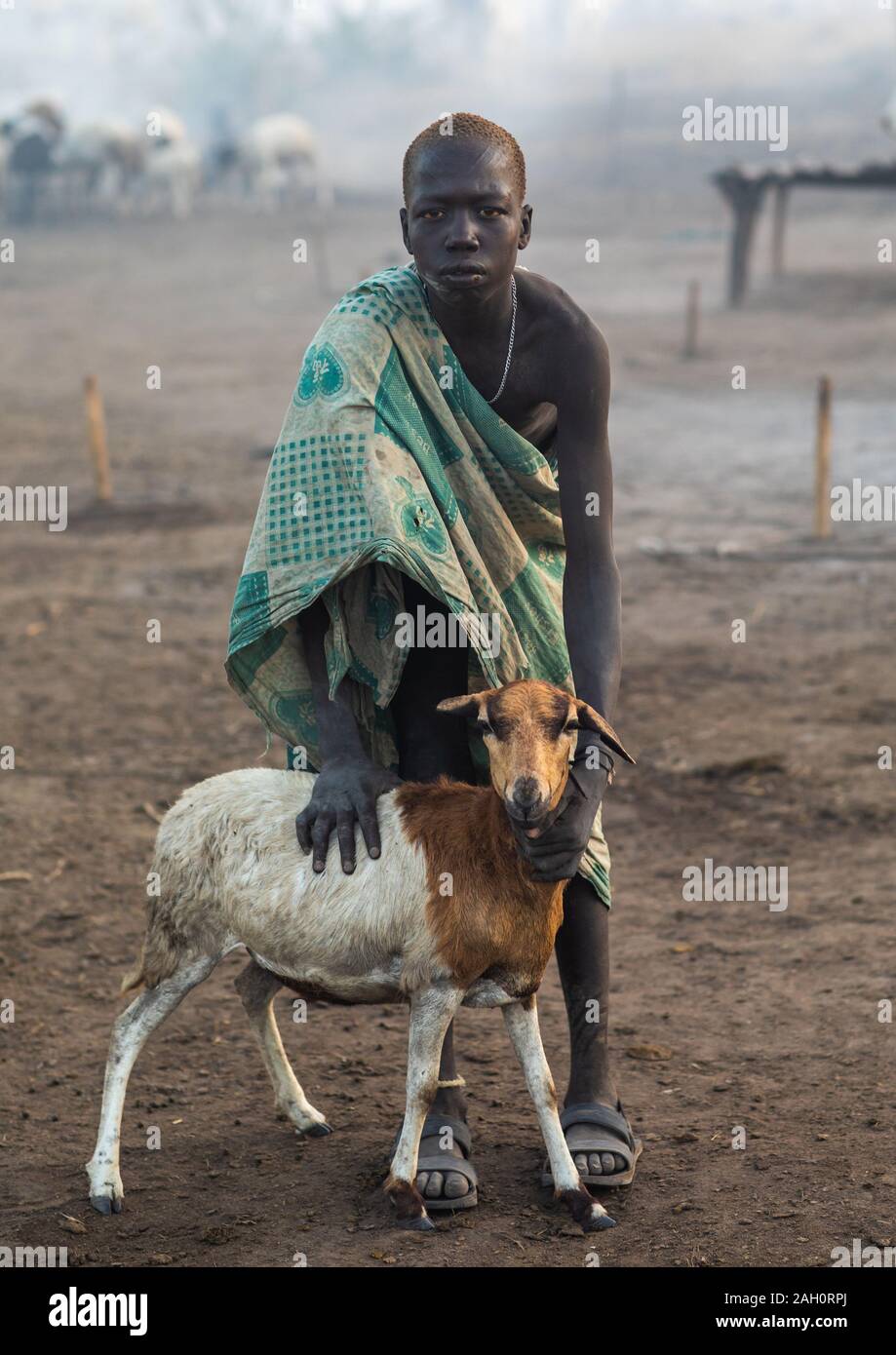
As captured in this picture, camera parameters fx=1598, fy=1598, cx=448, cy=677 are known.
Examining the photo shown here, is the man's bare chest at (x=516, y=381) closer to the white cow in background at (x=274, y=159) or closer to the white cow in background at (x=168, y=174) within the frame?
the white cow in background at (x=168, y=174)

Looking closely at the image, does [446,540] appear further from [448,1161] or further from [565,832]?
[448,1161]

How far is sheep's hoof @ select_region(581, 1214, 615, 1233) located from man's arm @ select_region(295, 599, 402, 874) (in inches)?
34.9

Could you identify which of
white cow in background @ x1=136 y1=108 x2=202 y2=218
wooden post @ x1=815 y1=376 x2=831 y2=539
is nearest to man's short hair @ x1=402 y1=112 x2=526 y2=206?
wooden post @ x1=815 y1=376 x2=831 y2=539

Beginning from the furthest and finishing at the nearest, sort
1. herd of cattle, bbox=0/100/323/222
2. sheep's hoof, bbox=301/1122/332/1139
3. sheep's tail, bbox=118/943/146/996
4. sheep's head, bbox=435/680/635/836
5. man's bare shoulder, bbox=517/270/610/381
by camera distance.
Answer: herd of cattle, bbox=0/100/323/222
sheep's hoof, bbox=301/1122/332/1139
sheep's tail, bbox=118/943/146/996
man's bare shoulder, bbox=517/270/610/381
sheep's head, bbox=435/680/635/836

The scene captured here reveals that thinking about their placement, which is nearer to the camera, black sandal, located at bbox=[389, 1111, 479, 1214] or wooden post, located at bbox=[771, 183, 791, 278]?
black sandal, located at bbox=[389, 1111, 479, 1214]

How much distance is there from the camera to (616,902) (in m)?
5.32

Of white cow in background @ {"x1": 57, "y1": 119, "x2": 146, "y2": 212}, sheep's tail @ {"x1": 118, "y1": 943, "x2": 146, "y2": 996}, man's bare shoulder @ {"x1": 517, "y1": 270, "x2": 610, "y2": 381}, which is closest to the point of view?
man's bare shoulder @ {"x1": 517, "y1": 270, "x2": 610, "y2": 381}

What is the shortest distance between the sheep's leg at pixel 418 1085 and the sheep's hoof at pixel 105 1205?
2.04 ft

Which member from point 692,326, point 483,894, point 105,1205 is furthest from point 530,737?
point 692,326

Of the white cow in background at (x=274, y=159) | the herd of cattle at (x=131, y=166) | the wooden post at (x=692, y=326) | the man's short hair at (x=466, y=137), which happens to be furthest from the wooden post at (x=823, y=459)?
the white cow in background at (x=274, y=159)

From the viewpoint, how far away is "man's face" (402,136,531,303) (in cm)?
317

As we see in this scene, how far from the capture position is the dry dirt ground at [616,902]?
344cm

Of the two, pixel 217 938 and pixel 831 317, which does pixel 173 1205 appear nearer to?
pixel 217 938

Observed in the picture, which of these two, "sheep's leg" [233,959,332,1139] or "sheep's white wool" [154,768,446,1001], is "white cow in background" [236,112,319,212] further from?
"sheep's white wool" [154,768,446,1001]
